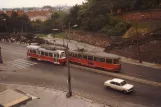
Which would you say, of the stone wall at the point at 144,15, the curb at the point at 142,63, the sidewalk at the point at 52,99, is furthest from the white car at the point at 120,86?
the stone wall at the point at 144,15

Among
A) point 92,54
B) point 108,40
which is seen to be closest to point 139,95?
point 92,54

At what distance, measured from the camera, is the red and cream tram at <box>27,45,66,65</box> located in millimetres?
39219

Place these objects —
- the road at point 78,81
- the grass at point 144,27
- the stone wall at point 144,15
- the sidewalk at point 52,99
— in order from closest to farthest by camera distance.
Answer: the sidewalk at point 52,99 → the road at point 78,81 → the grass at point 144,27 → the stone wall at point 144,15

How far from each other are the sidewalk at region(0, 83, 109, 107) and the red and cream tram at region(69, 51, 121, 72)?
9.45m

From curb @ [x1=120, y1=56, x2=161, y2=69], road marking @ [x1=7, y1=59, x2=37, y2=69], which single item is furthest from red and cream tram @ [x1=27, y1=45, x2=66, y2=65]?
curb @ [x1=120, y1=56, x2=161, y2=69]

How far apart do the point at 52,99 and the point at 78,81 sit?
22.0 ft

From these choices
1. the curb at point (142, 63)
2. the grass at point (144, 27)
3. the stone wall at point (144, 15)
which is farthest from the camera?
the stone wall at point (144, 15)

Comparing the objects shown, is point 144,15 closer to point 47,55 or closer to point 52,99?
point 47,55

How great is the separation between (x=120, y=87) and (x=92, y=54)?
34.1 feet

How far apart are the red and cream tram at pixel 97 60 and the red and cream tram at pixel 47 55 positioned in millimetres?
1689

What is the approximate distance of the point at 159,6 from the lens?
5197 centimetres

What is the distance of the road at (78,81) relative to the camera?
82.1 ft

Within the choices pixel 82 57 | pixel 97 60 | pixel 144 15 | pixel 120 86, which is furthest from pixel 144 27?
pixel 120 86

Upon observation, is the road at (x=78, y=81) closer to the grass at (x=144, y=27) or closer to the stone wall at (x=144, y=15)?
the grass at (x=144, y=27)
